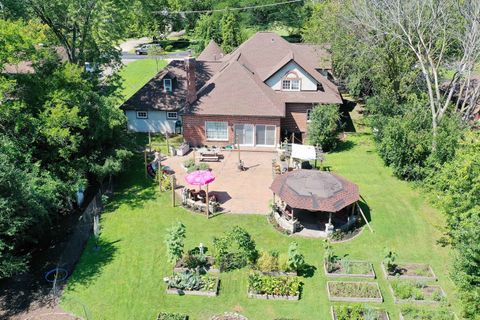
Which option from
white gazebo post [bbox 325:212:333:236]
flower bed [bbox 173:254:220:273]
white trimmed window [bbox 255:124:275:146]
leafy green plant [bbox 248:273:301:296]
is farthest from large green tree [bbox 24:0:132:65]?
leafy green plant [bbox 248:273:301:296]

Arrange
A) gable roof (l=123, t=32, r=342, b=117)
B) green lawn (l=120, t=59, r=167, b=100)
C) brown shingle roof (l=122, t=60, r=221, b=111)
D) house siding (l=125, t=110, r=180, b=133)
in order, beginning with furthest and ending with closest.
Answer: green lawn (l=120, t=59, r=167, b=100), house siding (l=125, t=110, r=180, b=133), brown shingle roof (l=122, t=60, r=221, b=111), gable roof (l=123, t=32, r=342, b=117)

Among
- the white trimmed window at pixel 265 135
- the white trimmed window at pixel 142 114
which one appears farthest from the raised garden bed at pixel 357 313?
the white trimmed window at pixel 142 114

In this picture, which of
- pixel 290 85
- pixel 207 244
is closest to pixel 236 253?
pixel 207 244

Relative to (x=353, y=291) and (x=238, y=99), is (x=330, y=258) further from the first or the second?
(x=238, y=99)

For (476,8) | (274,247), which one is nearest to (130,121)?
(274,247)

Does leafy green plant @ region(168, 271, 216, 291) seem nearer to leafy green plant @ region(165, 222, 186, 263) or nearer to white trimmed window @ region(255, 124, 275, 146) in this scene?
leafy green plant @ region(165, 222, 186, 263)

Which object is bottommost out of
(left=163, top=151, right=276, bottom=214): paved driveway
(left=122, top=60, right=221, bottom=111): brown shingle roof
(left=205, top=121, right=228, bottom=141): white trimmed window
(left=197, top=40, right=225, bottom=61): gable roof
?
(left=163, top=151, right=276, bottom=214): paved driveway

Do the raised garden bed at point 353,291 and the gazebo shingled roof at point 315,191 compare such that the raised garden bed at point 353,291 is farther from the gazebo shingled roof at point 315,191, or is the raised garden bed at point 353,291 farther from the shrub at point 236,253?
the gazebo shingled roof at point 315,191
